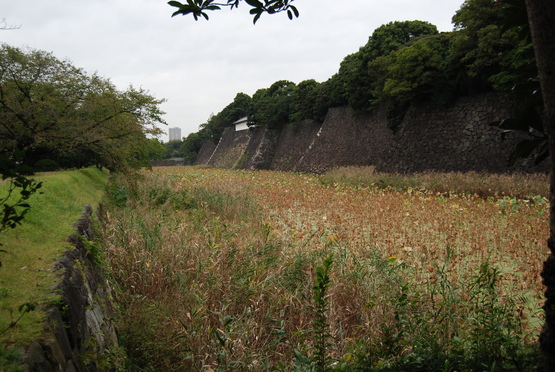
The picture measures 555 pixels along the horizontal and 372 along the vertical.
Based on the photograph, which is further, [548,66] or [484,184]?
[484,184]

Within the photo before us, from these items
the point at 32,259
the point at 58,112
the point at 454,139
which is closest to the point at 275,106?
the point at 454,139

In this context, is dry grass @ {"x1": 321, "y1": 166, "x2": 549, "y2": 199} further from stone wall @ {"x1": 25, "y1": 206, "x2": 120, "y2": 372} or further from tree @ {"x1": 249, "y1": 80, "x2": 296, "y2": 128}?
tree @ {"x1": 249, "y1": 80, "x2": 296, "y2": 128}

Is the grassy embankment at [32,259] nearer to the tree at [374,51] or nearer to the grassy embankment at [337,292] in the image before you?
the grassy embankment at [337,292]

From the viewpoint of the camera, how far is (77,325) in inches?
93.1

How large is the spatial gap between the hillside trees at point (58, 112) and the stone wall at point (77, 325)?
15.4 ft

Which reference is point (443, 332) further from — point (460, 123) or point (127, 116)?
point (460, 123)

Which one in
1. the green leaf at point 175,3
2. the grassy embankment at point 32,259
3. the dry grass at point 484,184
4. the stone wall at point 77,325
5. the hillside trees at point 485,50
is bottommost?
the dry grass at point 484,184

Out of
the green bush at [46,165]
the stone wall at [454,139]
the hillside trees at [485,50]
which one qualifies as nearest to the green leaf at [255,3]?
the green bush at [46,165]

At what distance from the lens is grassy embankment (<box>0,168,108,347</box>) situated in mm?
1904

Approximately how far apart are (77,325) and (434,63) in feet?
50.1

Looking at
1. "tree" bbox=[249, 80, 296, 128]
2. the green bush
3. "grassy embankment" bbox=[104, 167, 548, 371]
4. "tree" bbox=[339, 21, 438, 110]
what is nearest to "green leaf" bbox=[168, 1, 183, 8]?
"grassy embankment" bbox=[104, 167, 548, 371]

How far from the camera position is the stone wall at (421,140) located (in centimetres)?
1308

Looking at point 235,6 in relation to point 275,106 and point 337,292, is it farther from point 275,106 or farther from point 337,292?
point 275,106

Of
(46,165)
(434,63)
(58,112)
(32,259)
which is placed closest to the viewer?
(32,259)
